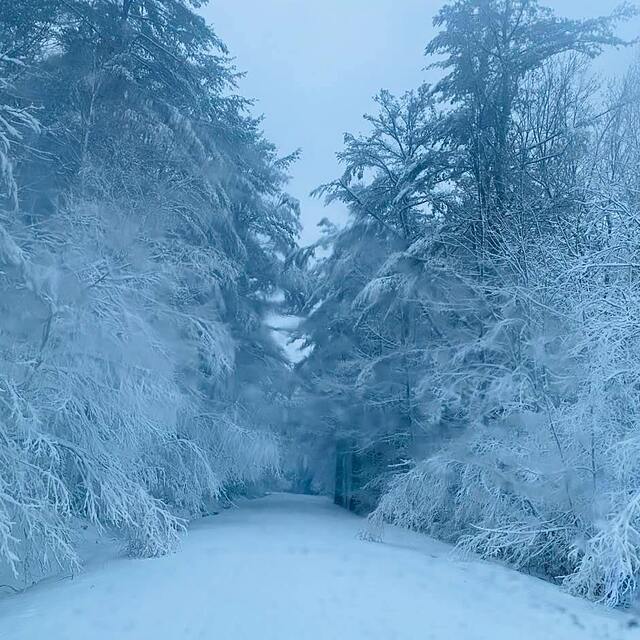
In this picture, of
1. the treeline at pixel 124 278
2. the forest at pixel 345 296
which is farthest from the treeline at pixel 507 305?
the treeline at pixel 124 278

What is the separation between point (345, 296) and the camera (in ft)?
65.3

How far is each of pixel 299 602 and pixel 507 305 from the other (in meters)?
5.55

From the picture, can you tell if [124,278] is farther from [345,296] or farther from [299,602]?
[345,296]

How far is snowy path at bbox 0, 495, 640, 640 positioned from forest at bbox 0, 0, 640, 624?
1.67ft

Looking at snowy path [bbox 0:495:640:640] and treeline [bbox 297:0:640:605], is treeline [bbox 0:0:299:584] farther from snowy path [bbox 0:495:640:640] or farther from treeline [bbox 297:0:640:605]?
treeline [bbox 297:0:640:605]

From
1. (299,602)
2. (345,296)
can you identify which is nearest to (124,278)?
(299,602)

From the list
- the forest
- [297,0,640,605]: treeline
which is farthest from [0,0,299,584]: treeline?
[297,0,640,605]: treeline

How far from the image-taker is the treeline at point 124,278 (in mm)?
8266

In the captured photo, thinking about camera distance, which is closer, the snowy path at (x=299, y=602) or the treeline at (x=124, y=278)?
the snowy path at (x=299, y=602)

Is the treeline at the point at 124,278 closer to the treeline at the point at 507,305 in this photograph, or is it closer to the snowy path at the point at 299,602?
the snowy path at the point at 299,602

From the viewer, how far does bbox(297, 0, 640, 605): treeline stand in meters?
Answer: 8.48

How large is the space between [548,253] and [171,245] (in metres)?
6.87

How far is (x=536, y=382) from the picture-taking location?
10242 millimetres

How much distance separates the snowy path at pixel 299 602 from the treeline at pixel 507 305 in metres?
0.71
